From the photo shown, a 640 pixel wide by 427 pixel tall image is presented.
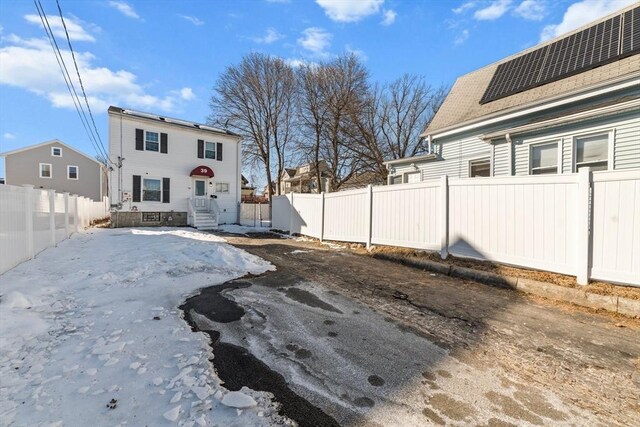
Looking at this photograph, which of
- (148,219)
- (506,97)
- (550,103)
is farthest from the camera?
(148,219)

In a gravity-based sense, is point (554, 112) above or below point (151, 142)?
below

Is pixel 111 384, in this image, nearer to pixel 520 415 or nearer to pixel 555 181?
pixel 520 415

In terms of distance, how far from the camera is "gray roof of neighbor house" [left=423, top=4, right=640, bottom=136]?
23.4 feet

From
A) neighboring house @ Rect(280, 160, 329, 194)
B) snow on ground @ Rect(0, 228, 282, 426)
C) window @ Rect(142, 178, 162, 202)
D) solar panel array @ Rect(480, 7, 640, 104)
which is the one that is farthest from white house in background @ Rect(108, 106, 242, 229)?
solar panel array @ Rect(480, 7, 640, 104)

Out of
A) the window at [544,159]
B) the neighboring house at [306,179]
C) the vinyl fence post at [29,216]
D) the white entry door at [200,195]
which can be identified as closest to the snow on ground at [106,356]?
the vinyl fence post at [29,216]

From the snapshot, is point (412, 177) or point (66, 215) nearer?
point (66, 215)

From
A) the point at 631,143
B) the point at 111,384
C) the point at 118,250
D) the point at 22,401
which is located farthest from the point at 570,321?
the point at 118,250

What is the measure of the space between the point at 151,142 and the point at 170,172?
72.1 inches

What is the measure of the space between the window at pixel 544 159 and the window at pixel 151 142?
1715 cm

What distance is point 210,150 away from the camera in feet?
61.0

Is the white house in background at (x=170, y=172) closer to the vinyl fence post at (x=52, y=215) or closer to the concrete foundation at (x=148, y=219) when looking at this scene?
the concrete foundation at (x=148, y=219)

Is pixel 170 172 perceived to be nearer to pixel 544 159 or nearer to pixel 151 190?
pixel 151 190

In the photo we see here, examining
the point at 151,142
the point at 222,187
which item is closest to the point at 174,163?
the point at 151,142

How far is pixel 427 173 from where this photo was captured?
39.2 ft
